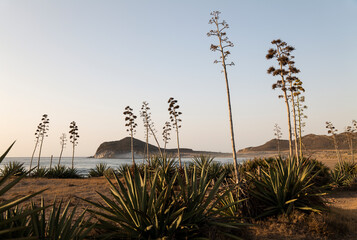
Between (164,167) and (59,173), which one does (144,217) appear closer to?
(164,167)

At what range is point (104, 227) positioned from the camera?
14.2 ft

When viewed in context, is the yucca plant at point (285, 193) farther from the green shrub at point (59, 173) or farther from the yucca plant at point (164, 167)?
the green shrub at point (59, 173)

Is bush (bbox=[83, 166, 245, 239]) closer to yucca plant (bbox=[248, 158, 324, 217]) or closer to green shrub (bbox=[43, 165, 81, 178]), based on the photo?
yucca plant (bbox=[248, 158, 324, 217])

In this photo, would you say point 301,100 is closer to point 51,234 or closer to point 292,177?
point 292,177

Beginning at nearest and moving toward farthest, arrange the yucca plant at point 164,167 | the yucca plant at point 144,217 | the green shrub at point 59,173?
the yucca plant at point 144,217
the yucca plant at point 164,167
the green shrub at point 59,173

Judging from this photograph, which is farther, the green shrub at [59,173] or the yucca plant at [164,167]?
the green shrub at [59,173]

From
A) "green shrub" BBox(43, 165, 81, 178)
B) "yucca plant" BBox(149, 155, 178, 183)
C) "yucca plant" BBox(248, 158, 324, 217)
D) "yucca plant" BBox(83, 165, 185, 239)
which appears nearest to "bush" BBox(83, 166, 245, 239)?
"yucca plant" BBox(83, 165, 185, 239)

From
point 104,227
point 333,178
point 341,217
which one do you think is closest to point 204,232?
point 104,227

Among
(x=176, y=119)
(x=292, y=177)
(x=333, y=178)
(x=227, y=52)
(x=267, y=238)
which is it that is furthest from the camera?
(x=176, y=119)

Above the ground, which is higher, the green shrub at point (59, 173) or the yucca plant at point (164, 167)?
the yucca plant at point (164, 167)

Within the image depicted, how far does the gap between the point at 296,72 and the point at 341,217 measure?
40.5 feet

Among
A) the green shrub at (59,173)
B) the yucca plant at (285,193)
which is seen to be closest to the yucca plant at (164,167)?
the yucca plant at (285,193)

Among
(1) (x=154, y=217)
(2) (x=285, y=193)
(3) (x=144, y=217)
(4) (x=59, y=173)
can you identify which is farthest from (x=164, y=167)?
(4) (x=59, y=173)

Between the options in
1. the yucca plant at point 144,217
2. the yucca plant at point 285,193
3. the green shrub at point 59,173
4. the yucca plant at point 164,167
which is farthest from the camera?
the green shrub at point 59,173
